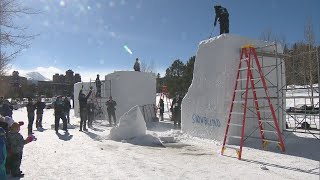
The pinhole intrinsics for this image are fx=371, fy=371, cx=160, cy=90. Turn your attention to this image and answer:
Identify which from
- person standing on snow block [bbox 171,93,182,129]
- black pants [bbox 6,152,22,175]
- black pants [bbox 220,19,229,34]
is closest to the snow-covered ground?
black pants [bbox 6,152,22,175]

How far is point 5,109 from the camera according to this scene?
14.5m

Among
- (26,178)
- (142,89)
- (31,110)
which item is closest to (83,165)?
(26,178)

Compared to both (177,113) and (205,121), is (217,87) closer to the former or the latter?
(205,121)

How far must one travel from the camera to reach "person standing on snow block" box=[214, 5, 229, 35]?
12.9 metres

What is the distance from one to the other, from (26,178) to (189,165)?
139 inches

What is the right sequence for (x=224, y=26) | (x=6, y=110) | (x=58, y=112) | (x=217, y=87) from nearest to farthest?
(x=217, y=87) → (x=224, y=26) → (x=6, y=110) → (x=58, y=112)

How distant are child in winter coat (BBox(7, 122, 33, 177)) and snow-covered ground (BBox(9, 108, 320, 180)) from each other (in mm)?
302

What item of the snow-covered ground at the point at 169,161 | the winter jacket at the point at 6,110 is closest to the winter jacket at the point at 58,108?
the winter jacket at the point at 6,110

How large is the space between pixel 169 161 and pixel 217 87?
4.14 meters

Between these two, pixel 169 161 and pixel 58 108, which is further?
pixel 58 108

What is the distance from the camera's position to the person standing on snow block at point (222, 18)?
42.2 feet

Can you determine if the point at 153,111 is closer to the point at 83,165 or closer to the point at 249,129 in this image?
the point at 249,129

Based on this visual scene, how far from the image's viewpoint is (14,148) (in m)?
7.51

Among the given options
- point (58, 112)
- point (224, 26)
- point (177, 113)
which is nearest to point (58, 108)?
point (58, 112)
